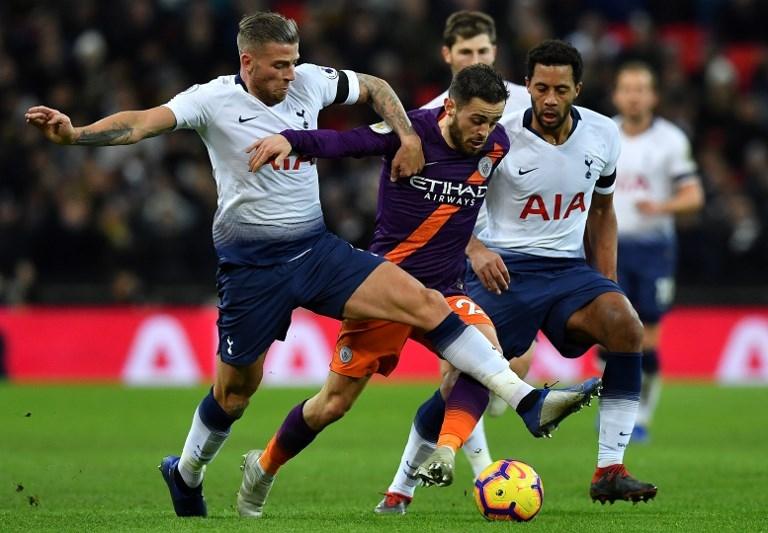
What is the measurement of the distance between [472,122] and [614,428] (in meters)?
1.78

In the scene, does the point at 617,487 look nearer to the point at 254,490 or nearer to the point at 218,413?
the point at 254,490

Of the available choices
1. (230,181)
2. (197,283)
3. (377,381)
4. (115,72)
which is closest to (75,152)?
(115,72)

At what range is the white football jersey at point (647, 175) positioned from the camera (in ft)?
40.2

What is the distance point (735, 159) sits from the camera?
20250mm

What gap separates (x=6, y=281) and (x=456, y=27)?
34.2 ft

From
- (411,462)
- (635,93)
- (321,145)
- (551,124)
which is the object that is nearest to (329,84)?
(321,145)

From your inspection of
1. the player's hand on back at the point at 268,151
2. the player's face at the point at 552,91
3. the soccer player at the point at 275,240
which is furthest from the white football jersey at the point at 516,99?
the player's hand on back at the point at 268,151

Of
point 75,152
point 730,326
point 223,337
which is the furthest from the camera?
point 75,152

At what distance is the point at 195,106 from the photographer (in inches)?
289

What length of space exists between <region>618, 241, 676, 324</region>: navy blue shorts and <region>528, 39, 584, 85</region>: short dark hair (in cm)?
446

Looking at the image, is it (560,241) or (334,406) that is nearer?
(334,406)

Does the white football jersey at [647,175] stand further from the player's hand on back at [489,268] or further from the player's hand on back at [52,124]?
the player's hand on back at [52,124]

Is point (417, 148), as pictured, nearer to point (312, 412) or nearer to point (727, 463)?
point (312, 412)

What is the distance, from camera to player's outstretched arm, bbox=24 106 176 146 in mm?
6770
